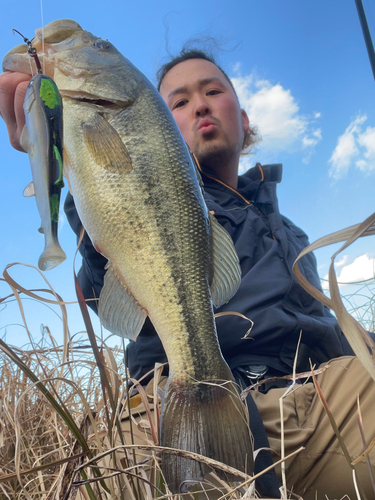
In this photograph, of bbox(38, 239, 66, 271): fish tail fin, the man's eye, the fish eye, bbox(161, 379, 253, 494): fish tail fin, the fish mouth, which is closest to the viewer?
bbox(38, 239, 66, 271): fish tail fin

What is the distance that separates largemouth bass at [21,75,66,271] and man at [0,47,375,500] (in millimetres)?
562

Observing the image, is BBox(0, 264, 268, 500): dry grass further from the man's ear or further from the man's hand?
the man's ear

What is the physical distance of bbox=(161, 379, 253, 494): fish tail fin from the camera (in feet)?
3.27

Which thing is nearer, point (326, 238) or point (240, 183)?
point (326, 238)

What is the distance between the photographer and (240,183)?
3.53 meters

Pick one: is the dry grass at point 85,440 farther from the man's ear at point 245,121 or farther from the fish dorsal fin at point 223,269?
the man's ear at point 245,121

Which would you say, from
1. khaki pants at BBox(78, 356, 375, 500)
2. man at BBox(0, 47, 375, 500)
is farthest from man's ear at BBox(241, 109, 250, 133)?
khaki pants at BBox(78, 356, 375, 500)

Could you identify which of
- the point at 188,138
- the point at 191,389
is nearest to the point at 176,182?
the point at 191,389

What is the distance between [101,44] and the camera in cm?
155

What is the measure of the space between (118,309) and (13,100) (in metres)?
0.93

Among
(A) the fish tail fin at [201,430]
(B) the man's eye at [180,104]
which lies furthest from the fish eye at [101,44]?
(B) the man's eye at [180,104]

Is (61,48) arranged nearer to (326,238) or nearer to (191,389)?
(326,238)

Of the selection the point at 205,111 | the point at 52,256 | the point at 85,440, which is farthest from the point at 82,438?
the point at 205,111

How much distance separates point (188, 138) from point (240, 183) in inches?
27.0
